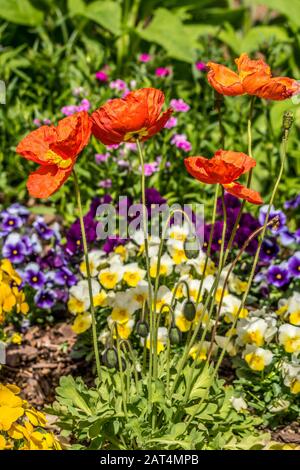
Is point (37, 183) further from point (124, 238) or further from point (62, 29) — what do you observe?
point (62, 29)

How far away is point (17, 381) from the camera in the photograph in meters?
3.39

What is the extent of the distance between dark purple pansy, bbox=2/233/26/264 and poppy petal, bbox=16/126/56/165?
130 cm

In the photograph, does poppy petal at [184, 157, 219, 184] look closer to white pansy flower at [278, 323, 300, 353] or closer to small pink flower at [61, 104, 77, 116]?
white pansy flower at [278, 323, 300, 353]

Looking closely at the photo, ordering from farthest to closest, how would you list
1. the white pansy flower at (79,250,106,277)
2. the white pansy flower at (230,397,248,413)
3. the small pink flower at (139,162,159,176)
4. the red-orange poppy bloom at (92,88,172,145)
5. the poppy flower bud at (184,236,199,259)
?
the small pink flower at (139,162,159,176), the white pansy flower at (79,250,106,277), the white pansy flower at (230,397,248,413), the poppy flower bud at (184,236,199,259), the red-orange poppy bloom at (92,88,172,145)

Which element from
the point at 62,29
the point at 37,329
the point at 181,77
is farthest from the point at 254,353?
the point at 62,29

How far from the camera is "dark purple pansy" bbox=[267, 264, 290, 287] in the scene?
11.7 ft

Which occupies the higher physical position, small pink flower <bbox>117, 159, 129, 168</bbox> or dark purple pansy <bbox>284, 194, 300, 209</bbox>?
small pink flower <bbox>117, 159, 129, 168</bbox>

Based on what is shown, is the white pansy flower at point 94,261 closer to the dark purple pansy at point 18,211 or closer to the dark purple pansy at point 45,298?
the dark purple pansy at point 45,298

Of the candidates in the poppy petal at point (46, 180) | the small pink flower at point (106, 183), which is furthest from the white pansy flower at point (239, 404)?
the small pink flower at point (106, 183)

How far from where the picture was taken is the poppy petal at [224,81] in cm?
249

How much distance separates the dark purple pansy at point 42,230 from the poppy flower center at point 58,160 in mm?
1460

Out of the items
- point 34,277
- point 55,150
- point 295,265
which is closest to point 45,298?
point 34,277

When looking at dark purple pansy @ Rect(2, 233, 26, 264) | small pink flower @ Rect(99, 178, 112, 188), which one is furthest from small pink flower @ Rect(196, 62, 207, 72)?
dark purple pansy @ Rect(2, 233, 26, 264)
